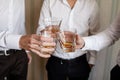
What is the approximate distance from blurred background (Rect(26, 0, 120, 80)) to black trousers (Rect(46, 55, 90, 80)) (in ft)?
1.01

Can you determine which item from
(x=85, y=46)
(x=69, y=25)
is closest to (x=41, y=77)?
(x=69, y=25)

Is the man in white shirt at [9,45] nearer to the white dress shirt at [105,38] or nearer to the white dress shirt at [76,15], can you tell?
the white dress shirt at [76,15]

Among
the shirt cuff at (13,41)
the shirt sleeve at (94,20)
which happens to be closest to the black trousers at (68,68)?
the shirt sleeve at (94,20)

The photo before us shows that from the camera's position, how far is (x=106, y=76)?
2090mm

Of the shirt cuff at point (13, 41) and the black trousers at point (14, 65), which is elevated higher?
the shirt cuff at point (13, 41)

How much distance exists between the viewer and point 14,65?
1529 mm

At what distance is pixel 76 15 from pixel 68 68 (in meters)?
0.44

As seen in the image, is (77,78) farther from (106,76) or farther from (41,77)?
(41,77)

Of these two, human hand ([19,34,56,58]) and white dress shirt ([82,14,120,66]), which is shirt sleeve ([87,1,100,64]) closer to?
white dress shirt ([82,14,120,66])

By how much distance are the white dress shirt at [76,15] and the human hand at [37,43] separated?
573 mm

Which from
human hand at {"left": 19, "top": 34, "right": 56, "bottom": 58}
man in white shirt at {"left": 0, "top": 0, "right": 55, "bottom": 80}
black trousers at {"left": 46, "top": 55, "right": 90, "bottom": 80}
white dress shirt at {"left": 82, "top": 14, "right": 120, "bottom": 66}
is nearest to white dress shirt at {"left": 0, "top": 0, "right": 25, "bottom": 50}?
man in white shirt at {"left": 0, "top": 0, "right": 55, "bottom": 80}

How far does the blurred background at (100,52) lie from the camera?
188 cm

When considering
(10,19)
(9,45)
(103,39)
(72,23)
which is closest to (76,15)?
(72,23)

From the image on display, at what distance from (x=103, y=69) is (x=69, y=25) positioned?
26.4 inches
